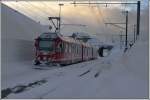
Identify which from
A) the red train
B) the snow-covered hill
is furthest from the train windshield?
the snow-covered hill

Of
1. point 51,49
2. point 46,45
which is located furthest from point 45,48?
point 51,49

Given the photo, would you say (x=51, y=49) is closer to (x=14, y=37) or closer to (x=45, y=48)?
(x=45, y=48)

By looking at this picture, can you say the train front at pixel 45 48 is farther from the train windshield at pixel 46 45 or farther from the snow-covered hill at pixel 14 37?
the snow-covered hill at pixel 14 37

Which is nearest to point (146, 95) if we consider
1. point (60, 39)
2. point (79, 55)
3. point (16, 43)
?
point (60, 39)

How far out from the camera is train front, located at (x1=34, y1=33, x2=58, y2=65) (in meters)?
36.8

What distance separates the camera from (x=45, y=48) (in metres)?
37.3

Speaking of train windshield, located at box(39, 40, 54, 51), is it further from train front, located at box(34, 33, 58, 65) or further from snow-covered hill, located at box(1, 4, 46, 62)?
snow-covered hill, located at box(1, 4, 46, 62)

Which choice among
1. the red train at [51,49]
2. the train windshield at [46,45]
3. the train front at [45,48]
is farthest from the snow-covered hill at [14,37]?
the train windshield at [46,45]

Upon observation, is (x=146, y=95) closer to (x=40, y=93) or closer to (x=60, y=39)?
(x=40, y=93)

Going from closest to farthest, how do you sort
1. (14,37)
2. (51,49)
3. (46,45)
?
1. (51,49)
2. (46,45)
3. (14,37)

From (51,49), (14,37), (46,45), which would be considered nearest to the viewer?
(51,49)

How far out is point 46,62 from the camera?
1451 inches

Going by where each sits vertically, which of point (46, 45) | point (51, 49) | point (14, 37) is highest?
point (14, 37)

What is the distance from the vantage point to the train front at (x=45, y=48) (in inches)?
1451
